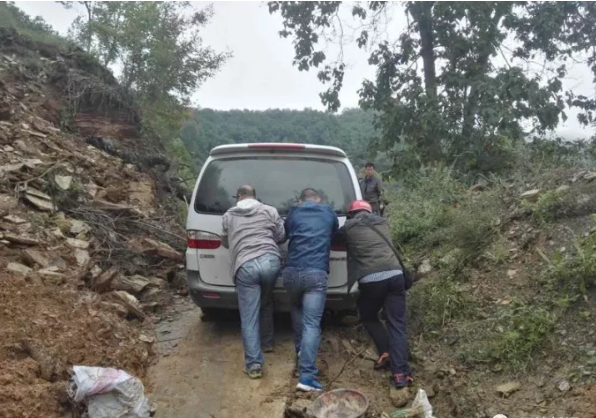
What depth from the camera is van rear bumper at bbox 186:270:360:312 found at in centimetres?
483

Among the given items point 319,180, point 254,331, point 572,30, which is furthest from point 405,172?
point 254,331

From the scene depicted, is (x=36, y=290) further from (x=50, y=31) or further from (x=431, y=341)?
(x=50, y=31)

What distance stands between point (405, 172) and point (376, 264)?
29.4 ft

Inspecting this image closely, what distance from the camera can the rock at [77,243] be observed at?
6254 mm

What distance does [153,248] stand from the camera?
7012 mm

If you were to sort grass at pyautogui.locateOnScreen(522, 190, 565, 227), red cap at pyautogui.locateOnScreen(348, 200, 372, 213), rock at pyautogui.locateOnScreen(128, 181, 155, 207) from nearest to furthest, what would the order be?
red cap at pyautogui.locateOnScreen(348, 200, 372, 213), grass at pyautogui.locateOnScreen(522, 190, 565, 227), rock at pyautogui.locateOnScreen(128, 181, 155, 207)

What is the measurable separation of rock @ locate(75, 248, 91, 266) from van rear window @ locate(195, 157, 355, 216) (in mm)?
1814

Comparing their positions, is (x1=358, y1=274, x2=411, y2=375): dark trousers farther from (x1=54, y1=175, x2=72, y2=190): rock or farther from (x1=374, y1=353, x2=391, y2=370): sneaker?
(x1=54, y1=175, x2=72, y2=190): rock

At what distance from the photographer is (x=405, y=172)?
1311 centimetres

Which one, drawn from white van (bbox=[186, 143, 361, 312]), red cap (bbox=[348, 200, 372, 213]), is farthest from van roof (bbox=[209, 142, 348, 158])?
red cap (bbox=[348, 200, 372, 213])

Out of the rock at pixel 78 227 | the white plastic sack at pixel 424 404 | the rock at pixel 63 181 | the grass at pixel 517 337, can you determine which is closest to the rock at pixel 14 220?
the rock at pixel 78 227

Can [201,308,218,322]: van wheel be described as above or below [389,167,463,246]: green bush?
below

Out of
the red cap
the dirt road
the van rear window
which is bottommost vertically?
the dirt road

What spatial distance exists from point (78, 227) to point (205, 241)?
8.86 feet
